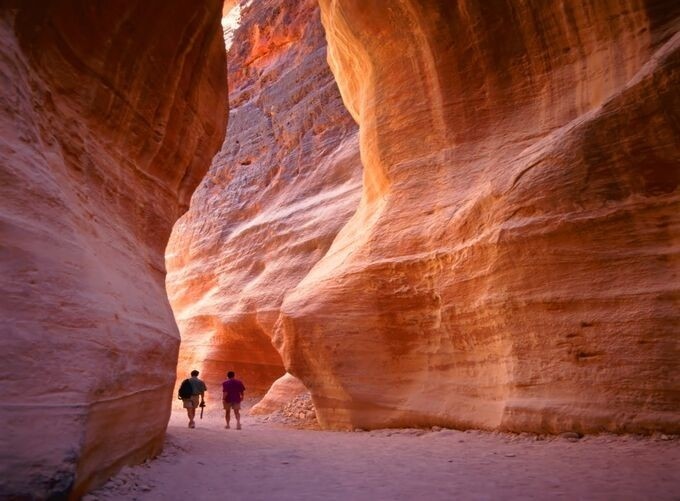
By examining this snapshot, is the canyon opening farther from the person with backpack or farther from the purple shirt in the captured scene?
the purple shirt

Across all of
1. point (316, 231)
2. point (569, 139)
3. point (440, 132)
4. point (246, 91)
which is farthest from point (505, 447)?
point (246, 91)

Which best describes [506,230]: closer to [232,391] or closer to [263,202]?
[232,391]

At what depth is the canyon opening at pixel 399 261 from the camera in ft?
13.7

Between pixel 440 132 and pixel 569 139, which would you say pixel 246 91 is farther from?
pixel 569 139

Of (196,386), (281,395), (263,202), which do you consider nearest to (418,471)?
(196,386)

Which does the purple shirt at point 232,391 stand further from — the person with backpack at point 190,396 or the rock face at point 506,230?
the rock face at point 506,230

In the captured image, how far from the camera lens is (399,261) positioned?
854cm

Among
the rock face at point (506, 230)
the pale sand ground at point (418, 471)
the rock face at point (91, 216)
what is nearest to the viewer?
the rock face at point (91, 216)

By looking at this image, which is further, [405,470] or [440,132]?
[440,132]

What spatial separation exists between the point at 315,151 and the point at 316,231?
12.3 feet

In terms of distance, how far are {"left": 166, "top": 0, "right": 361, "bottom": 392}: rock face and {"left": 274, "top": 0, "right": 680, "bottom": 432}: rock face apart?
5853 millimetres

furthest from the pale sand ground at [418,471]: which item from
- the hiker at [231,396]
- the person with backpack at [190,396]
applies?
the hiker at [231,396]

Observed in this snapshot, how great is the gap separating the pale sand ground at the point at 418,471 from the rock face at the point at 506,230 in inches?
28.4

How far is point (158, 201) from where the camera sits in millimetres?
7809
